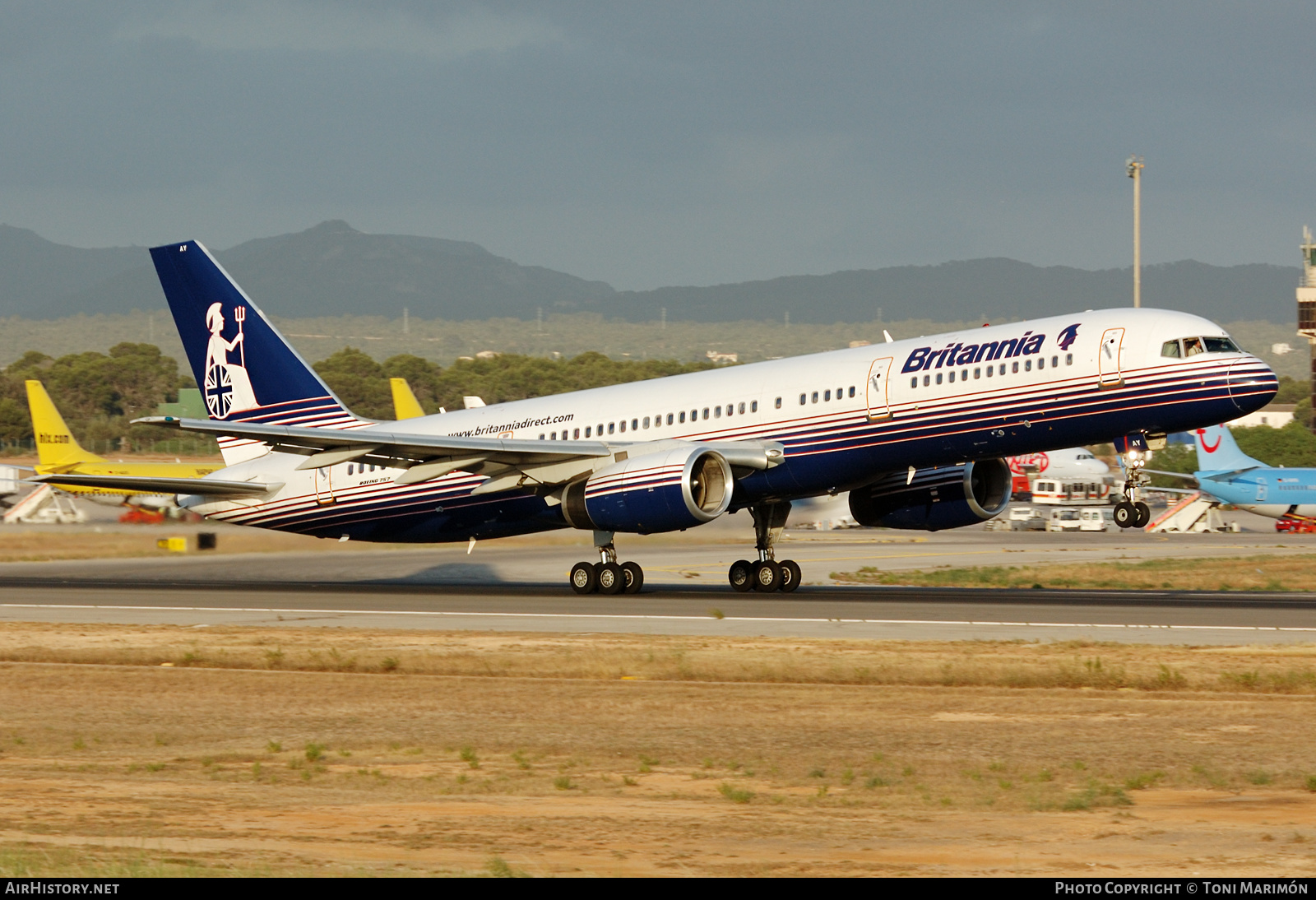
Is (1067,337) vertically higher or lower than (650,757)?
higher

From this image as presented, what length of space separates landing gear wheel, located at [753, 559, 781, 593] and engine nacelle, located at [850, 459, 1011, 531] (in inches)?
110

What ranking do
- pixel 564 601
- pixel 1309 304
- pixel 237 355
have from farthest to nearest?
1. pixel 1309 304
2. pixel 237 355
3. pixel 564 601

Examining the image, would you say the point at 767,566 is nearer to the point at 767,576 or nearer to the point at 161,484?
the point at 767,576

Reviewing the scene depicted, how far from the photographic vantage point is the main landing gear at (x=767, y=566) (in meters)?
38.1

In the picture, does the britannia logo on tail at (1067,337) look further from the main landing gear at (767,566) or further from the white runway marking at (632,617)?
the main landing gear at (767,566)

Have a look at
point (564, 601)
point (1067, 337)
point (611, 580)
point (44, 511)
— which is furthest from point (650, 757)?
point (44, 511)

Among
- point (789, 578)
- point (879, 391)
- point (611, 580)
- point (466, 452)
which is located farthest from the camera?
point (789, 578)

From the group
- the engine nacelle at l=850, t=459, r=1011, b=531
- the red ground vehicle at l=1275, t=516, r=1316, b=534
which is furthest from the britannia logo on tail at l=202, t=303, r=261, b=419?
the red ground vehicle at l=1275, t=516, r=1316, b=534

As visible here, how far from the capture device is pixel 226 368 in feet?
135

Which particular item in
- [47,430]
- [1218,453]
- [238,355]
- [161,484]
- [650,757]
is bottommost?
[650,757]

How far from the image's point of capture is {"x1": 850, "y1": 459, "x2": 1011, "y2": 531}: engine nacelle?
3769cm

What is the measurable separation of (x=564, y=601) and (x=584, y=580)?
1.98 m

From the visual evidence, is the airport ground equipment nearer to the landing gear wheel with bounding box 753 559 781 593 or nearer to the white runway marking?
the white runway marking

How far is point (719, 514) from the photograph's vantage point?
112ft
